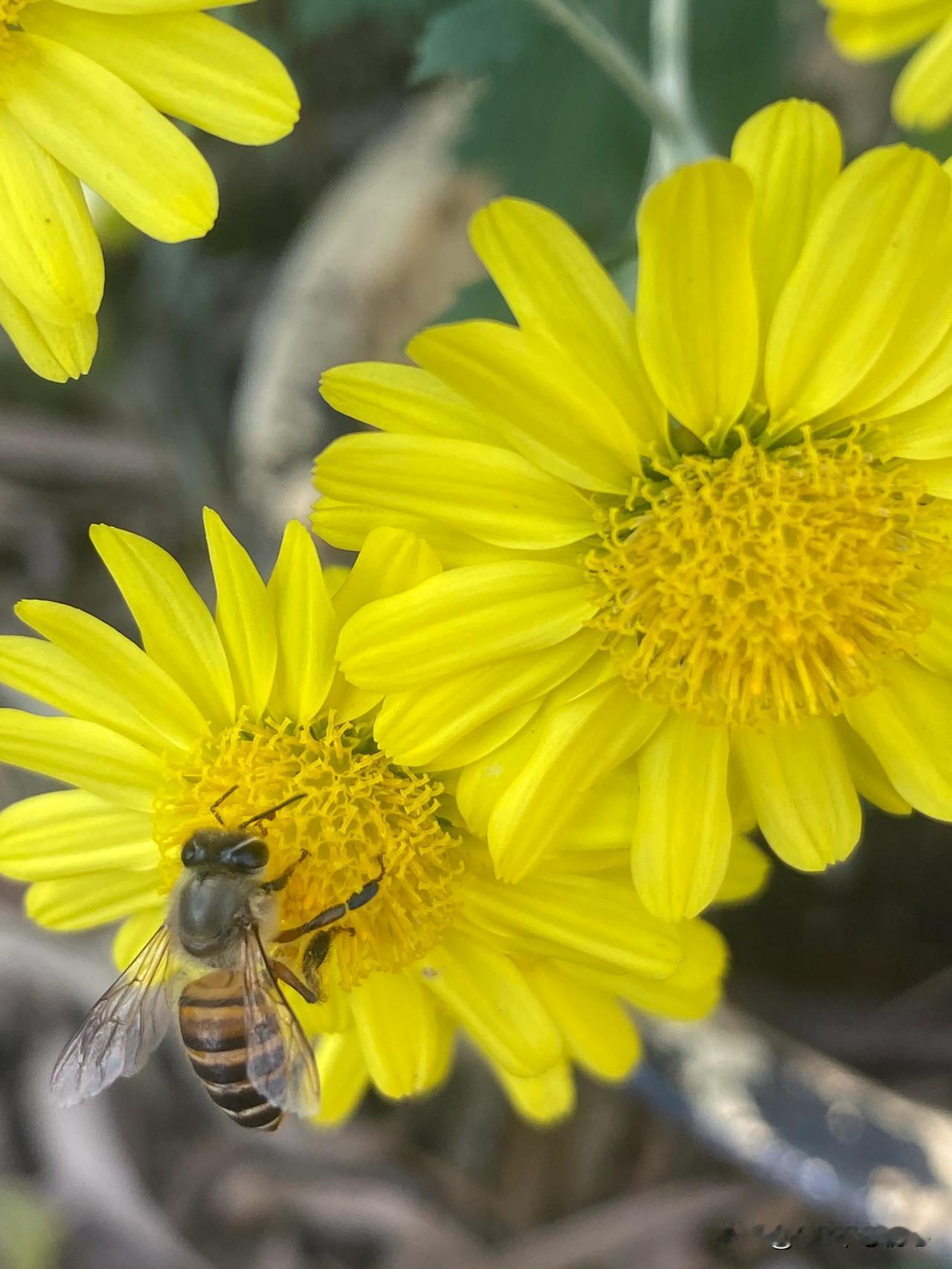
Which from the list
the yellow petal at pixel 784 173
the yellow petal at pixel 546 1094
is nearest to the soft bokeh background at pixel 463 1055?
the yellow petal at pixel 546 1094

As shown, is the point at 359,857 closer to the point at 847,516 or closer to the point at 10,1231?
the point at 847,516

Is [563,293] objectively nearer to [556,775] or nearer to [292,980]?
[556,775]

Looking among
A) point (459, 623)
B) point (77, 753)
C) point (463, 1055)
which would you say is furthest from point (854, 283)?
point (463, 1055)

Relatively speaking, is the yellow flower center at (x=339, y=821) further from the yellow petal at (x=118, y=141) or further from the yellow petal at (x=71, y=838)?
the yellow petal at (x=118, y=141)

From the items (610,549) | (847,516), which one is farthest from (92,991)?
Result: (847,516)

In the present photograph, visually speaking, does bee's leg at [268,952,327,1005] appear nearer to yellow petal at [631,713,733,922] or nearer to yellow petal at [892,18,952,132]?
yellow petal at [631,713,733,922]

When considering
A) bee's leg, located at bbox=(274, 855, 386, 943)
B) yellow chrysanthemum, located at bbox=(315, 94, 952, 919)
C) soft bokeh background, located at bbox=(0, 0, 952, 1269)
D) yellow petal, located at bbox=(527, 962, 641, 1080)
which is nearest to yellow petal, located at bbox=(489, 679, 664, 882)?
yellow chrysanthemum, located at bbox=(315, 94, 952, 919)
